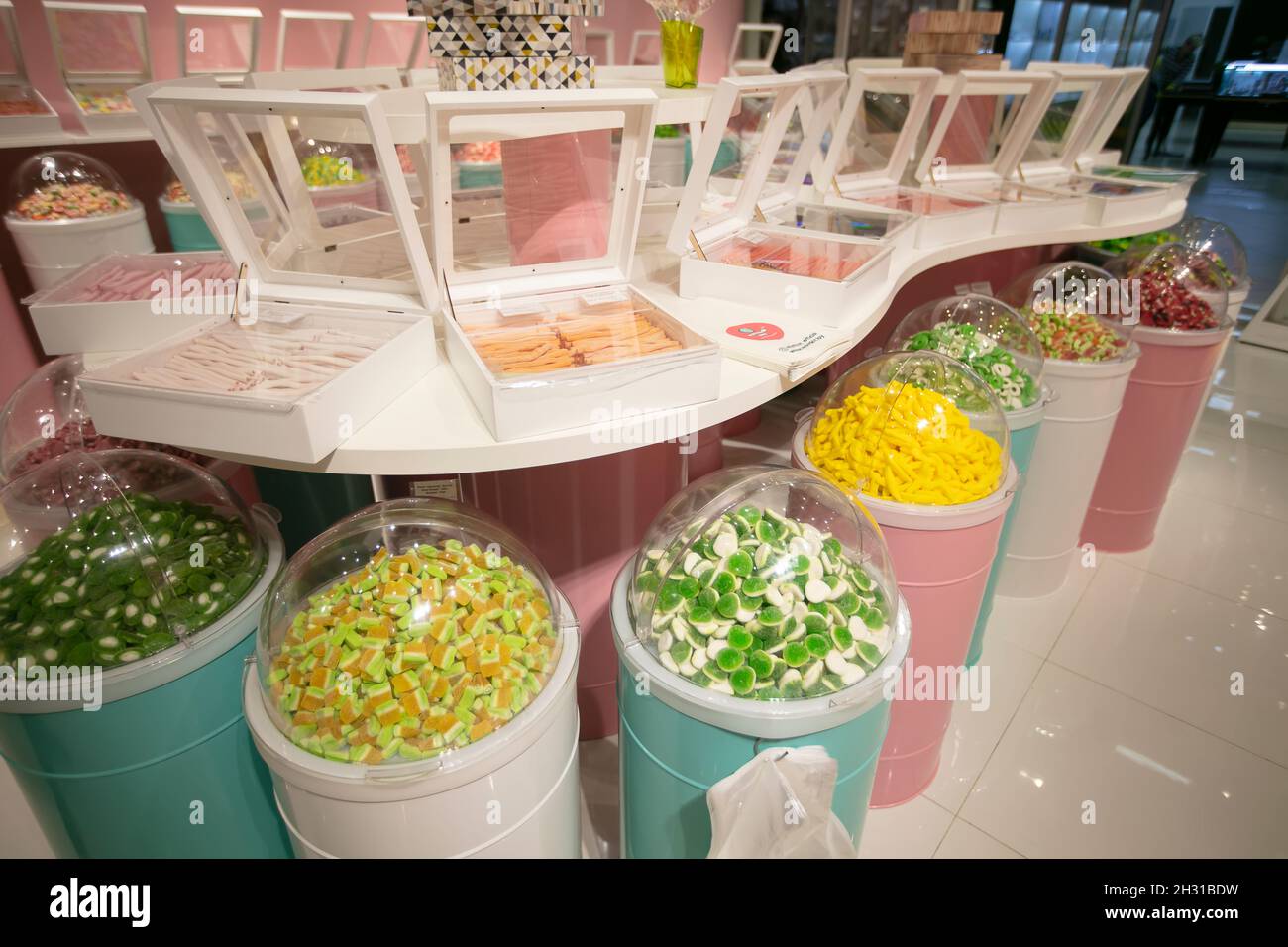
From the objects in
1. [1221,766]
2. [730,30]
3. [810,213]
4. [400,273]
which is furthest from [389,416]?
[730,30]

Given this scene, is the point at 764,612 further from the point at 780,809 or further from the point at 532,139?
the point at 532,139

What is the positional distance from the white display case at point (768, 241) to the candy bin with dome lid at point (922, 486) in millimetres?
288

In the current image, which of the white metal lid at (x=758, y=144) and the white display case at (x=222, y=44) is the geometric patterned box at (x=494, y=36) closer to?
the white metal lid at (x=758, y=144)

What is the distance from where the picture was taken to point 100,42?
4.28m

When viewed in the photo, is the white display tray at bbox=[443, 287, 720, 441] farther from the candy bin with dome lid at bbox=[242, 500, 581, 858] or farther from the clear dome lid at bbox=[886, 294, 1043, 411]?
the clear dome lid at bbox=[886, 294, 1043, 411]

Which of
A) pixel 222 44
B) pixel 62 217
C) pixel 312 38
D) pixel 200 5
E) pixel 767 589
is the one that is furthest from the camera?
pixel 312 38

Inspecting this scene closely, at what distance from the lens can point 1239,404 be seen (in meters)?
4.43

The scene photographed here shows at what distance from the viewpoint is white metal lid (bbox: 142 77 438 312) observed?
130 cm

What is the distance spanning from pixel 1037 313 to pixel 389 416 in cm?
242

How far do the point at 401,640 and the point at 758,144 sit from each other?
170 centimetres

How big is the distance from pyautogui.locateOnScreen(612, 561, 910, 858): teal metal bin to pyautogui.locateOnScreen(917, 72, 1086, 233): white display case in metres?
2.00

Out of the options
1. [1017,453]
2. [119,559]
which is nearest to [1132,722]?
[1017,453]

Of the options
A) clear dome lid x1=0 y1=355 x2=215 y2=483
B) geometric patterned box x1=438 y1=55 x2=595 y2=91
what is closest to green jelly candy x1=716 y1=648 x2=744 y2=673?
geometric patterned box x1=438 y1=55 x2=595 y2=91
